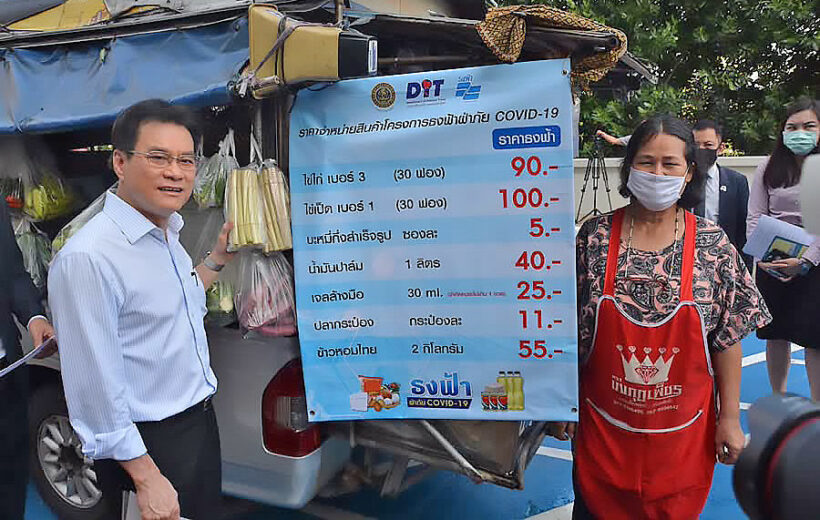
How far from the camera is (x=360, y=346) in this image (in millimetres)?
2432

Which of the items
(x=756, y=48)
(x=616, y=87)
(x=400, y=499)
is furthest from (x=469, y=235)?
(x=756, y=48)

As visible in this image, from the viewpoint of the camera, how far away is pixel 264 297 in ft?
8.13

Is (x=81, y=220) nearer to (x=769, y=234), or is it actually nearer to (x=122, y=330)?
(x=122, y=330)

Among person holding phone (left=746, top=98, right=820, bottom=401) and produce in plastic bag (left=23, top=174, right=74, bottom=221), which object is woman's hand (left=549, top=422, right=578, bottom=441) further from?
produce in plastic bag (left=23, top=174, right=74, bottom=221)

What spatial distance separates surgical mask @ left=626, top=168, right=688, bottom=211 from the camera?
2.27 meters

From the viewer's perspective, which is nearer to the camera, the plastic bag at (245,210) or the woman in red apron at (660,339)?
the woman in red apron at (660,339)

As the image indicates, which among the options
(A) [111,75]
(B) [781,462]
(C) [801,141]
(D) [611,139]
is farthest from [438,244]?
(D) [611,139]

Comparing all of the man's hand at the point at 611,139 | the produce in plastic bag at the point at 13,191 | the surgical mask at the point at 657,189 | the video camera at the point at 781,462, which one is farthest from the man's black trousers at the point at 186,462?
the man's hand at the point at 611,139

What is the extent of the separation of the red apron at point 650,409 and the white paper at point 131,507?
148cm

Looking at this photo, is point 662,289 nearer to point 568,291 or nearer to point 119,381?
point 568,291

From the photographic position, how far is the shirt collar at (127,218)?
1.83m

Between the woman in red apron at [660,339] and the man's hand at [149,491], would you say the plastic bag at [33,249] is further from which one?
the woman in red apron at [660,339]

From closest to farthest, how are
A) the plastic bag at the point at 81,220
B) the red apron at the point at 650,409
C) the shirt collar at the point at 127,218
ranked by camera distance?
the shirt collar at the point at 127,218 → the red apron at the point at 650,409 → the plastic bag at the point at 81,220

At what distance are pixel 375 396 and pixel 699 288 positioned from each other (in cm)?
122
